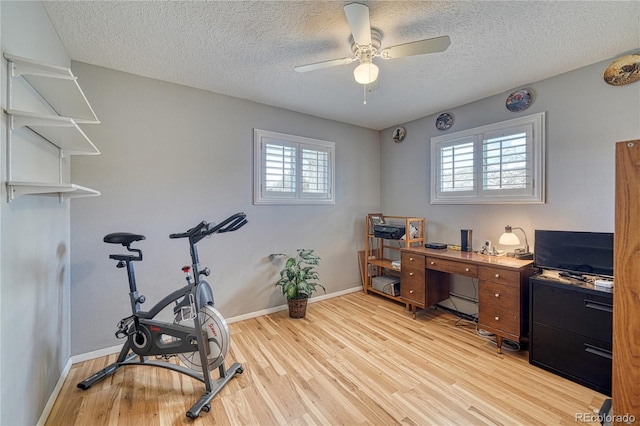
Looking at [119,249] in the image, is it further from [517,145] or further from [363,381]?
[517,145]

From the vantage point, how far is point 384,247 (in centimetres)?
397

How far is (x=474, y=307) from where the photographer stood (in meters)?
3.02

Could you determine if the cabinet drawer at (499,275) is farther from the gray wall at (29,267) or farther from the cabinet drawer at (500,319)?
the gray wall at (29,267)

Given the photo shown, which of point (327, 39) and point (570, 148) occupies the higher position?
point (327, 39)

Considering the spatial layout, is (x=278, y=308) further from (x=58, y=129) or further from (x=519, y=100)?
(x=519, y=100)

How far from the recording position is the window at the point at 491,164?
2.58 meters

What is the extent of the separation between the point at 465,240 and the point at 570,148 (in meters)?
1.25

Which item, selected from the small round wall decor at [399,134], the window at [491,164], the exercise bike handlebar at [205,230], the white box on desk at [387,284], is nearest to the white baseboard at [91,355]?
the white box on desk at [387,284]

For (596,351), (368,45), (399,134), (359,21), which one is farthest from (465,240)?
(359,21)

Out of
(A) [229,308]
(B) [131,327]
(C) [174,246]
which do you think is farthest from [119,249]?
(A) [229,308]

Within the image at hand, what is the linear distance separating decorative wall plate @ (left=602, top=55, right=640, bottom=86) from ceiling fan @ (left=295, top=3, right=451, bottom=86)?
65.5 inches

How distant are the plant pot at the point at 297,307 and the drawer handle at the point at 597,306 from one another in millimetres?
2420

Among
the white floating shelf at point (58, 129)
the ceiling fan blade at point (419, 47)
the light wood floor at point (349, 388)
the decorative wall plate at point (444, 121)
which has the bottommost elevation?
the light wood floor at point (349, 388)

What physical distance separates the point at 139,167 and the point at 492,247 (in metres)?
3.64
